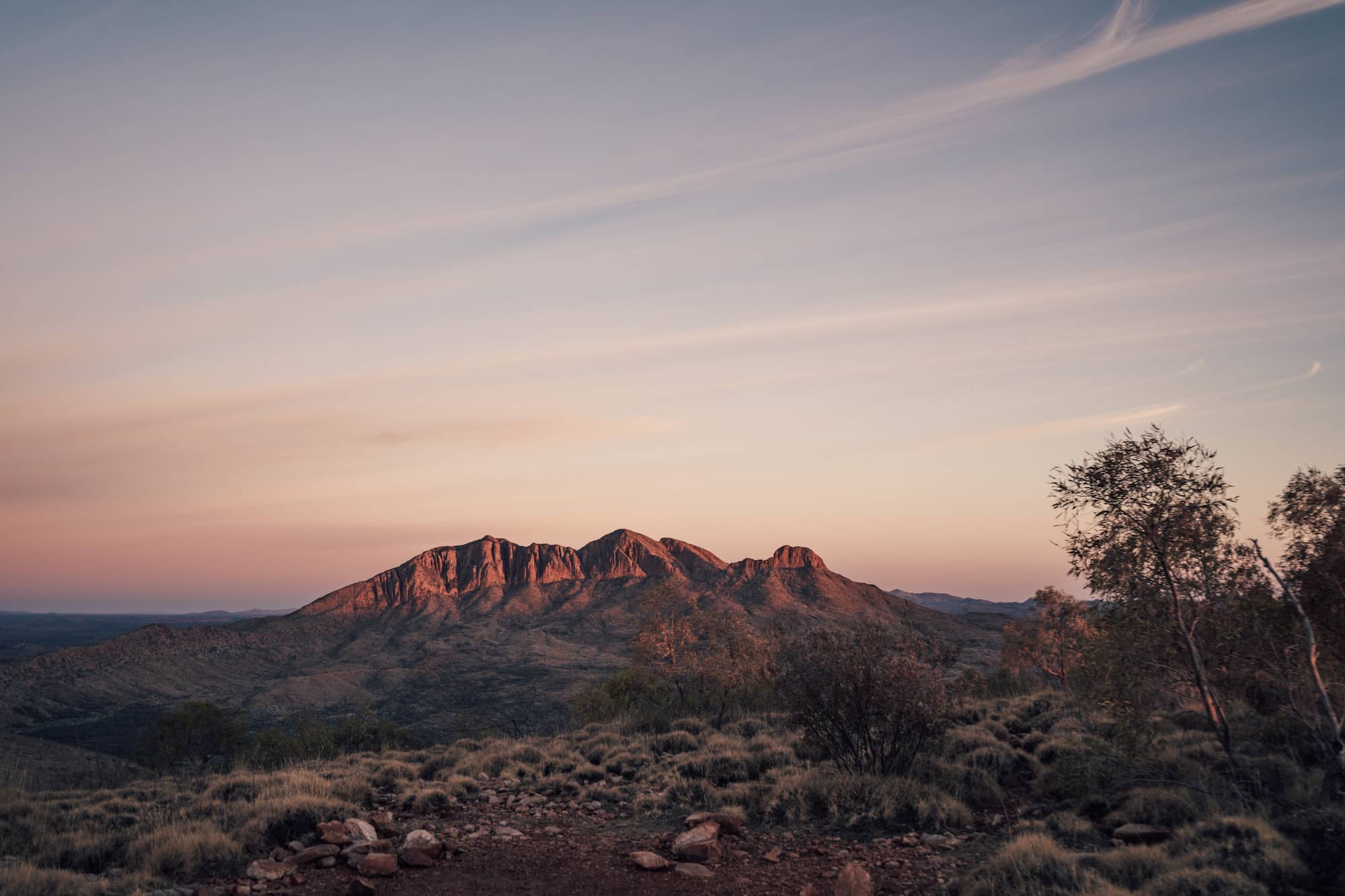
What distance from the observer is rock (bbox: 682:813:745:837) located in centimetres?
1272

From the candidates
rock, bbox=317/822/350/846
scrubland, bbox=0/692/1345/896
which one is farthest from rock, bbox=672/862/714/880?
rock, bbox=317/822/350/846

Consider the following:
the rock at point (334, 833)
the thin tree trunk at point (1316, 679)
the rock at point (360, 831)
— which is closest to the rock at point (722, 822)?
the rock at point (360, 831)

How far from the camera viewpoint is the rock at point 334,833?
1176cm

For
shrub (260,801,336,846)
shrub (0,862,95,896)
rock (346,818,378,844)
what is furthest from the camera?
shrub (260,801,336,846)

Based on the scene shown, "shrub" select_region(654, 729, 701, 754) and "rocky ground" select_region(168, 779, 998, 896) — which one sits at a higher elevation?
"rocky ground" select_region(168, 779, 998, 896)

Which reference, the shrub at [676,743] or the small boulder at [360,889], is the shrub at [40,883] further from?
the shrub at [676,743]

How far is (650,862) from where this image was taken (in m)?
11.1

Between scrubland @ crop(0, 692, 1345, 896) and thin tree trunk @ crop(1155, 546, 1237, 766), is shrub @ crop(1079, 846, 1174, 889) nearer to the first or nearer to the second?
scrubland @ crop(0, 692, 1345, 896)

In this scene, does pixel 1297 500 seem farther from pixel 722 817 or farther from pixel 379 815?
pixel 379 815

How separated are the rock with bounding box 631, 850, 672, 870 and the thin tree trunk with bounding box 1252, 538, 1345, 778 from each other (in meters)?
10.9

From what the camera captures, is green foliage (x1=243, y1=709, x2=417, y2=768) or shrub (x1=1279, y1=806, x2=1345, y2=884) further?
green foliage (x1=243, y1=709, x2=417, y2=768)

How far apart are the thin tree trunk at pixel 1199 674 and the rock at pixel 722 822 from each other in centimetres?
913

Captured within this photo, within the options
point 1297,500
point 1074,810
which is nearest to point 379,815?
point 1074,810

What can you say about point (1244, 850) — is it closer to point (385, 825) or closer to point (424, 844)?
point (424, 844)
